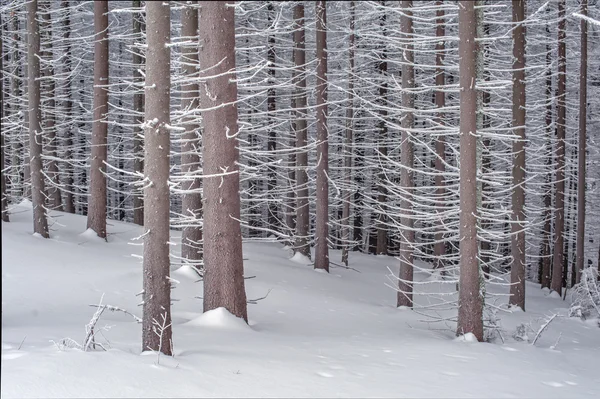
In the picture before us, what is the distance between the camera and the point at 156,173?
5.06 m

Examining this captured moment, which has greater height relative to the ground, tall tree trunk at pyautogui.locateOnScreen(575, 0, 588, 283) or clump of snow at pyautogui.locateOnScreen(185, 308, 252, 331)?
tall tree trunk at pyautogui.locateOnScreen(575, 0, 588, 283)

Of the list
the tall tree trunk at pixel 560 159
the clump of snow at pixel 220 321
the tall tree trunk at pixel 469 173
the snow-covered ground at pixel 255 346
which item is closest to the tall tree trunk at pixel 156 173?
the snow-covered ground at pixel 255 346

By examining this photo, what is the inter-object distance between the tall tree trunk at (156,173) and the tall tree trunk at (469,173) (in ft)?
15.1

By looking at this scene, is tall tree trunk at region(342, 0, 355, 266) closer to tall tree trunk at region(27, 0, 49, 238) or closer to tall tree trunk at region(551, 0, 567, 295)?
tall tree trunk at region(551, 0, 567, 295)

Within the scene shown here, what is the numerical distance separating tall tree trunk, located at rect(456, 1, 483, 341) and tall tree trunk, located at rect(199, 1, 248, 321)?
3.42 metres

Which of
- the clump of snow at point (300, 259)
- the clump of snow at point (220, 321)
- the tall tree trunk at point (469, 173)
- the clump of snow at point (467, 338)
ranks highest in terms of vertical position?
the tall tree trunk at point (469, 173)

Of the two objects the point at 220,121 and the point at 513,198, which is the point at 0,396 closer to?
the point at 220,121

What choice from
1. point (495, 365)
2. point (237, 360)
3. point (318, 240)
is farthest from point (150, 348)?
point (318, 240)

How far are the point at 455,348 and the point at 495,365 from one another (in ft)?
2.65

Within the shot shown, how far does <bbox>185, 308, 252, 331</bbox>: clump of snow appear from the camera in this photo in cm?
677

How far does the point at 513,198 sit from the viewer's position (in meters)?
12.8

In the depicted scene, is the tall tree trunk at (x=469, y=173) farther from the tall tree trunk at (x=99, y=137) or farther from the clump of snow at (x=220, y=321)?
the tall tree trunk at (x=99, y=137)

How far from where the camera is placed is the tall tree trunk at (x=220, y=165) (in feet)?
21.8

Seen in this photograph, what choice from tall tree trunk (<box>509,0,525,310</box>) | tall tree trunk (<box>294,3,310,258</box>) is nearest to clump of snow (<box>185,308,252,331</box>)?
tall tree trunk (<box>294,3,310,258</box>)
